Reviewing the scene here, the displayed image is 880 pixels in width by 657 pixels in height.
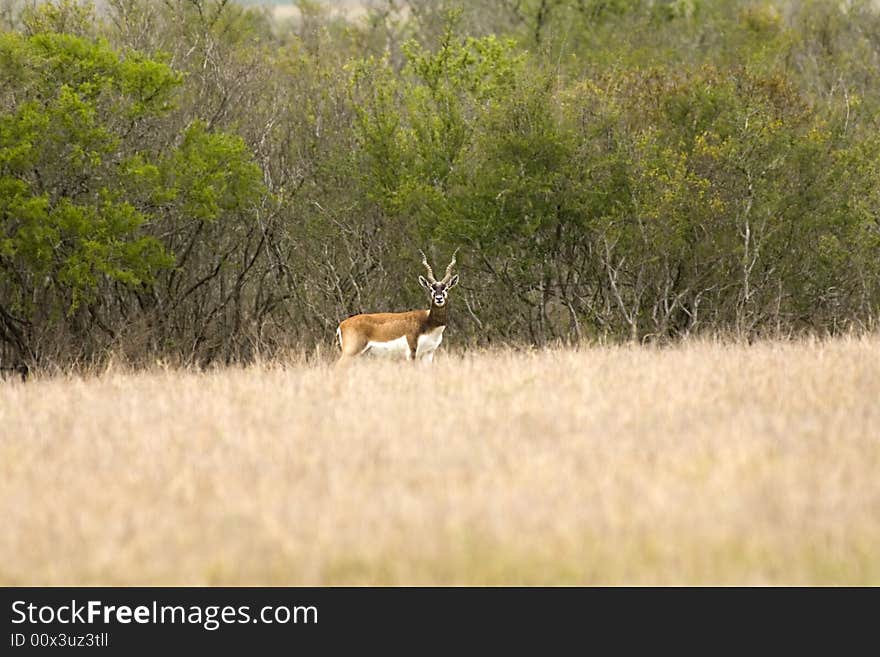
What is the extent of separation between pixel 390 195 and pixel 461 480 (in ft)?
71.7

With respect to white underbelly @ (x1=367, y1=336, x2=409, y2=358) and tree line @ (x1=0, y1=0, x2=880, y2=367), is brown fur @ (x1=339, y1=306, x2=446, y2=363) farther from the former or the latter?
tree line @ (x1=0, y1=0, x2=880, y2=367)

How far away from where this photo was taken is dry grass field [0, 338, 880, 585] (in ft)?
24.9

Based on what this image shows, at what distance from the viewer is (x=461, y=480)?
9.34 metres

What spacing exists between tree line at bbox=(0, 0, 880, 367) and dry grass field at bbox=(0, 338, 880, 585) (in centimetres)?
1248

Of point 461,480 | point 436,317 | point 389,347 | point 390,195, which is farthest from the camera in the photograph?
point 390,195

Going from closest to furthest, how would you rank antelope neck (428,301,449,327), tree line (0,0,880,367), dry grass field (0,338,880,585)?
dry grass field (0,338,880,585) < antelope neck (428,301,449,327) < tree line (0,0,880,367)

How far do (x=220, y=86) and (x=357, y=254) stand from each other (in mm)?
5125

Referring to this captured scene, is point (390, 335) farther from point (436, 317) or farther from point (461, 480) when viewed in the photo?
point (461, 480)

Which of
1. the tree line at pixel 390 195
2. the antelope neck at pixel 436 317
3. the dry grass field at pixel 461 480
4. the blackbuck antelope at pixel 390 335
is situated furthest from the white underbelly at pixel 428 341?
the tree line at pixel 390 195

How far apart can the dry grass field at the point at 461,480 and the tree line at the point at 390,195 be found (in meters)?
12.5

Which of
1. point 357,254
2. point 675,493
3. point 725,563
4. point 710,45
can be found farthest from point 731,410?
point 710,45

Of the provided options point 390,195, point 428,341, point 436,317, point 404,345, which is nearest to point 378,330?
point 404,345

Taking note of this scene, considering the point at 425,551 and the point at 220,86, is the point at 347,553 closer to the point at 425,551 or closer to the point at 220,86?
the point at 425,551

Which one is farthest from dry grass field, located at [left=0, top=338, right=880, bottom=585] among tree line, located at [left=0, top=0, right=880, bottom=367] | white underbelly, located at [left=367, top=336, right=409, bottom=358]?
tree line, located at [left=0, top=0, right=880, bottom=367]
